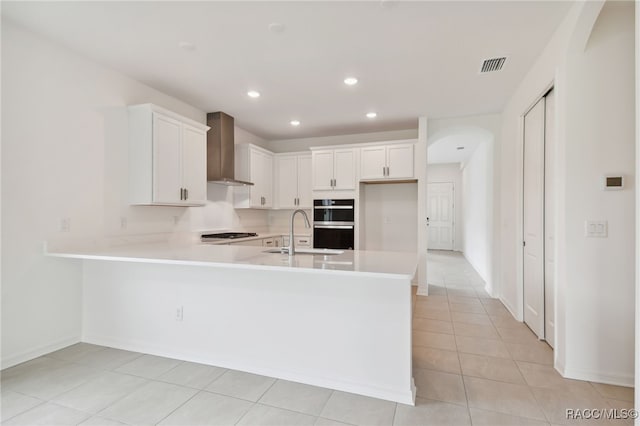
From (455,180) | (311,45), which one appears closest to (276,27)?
(311,45)

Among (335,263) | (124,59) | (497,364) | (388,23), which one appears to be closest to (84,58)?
(124,59)

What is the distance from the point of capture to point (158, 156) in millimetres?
3309

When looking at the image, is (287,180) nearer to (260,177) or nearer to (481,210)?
(260,177)

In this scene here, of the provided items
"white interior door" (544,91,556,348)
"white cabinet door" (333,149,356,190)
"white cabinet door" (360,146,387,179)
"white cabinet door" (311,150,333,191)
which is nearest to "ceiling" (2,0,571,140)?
"white interior door" (544,91,556,348)

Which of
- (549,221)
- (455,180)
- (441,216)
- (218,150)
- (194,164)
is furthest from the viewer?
(441,216)

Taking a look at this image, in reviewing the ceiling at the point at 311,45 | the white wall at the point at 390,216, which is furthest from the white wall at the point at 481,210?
the ceiling at the point at 311,45

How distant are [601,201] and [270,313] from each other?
254 cm

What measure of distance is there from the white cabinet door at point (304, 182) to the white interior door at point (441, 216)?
6.14 meters

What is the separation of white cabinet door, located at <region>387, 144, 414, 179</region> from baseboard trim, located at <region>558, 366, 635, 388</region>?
3.08 m

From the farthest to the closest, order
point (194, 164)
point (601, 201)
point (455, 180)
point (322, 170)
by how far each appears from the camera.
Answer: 1. point (455, 180)
2. point (322, 170)
3. point (194, 164)
4. point (601, 201)

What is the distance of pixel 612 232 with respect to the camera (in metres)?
2.18

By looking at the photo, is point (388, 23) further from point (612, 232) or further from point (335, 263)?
point (612, 232)

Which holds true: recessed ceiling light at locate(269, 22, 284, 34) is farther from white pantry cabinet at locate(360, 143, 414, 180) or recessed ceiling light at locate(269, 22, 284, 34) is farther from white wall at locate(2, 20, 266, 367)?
white pantry cabinet at locate(360, 143, 414, 180)

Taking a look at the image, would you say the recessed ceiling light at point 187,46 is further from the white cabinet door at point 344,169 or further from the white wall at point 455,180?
the white wall at point 455,180
